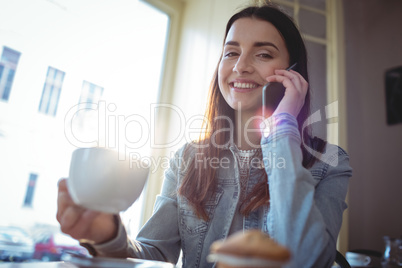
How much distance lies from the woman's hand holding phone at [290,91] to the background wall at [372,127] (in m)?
1.78

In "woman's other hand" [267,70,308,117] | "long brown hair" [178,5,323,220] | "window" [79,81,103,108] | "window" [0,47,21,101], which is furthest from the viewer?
"window" [79,81,103,108]

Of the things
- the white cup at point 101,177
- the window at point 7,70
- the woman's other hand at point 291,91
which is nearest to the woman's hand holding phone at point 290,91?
the woman's other hand at point 291,91

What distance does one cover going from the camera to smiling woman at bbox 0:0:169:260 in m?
1.28

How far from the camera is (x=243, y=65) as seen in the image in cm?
101

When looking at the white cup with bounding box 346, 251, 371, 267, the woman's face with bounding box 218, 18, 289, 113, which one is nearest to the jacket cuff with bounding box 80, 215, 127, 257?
the woman's face with bounding box 218, 18, 289, 113

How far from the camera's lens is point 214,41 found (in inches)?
76.9

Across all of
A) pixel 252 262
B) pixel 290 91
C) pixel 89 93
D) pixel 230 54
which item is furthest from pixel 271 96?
pixel 89 93

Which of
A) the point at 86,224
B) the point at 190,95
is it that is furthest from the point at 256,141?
the point at 190,95

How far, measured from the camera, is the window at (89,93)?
1.52m

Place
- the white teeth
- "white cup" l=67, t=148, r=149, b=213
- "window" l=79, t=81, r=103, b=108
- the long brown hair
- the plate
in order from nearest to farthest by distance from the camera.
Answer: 1. the plate
2. "white cup" l=67, t=148, r=149, b=213
3. the long brown hair
4. the white teeth
5. "window" l=79, t=81, r=103, b=108

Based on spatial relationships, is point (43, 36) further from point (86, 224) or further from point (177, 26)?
point (86, 224)

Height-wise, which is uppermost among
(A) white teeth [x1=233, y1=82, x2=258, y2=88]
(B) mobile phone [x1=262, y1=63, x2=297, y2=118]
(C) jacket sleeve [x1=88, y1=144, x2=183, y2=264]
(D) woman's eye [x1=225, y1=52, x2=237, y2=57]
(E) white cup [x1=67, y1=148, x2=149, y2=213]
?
(D) woman's eye [x1=225, y1=52, x2=237, y2=57]

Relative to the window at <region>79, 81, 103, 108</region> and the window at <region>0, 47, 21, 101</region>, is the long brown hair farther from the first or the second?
the window at <region>0, 47, 21, 101</region>

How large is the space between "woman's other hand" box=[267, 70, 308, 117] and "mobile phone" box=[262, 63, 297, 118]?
3 cm
